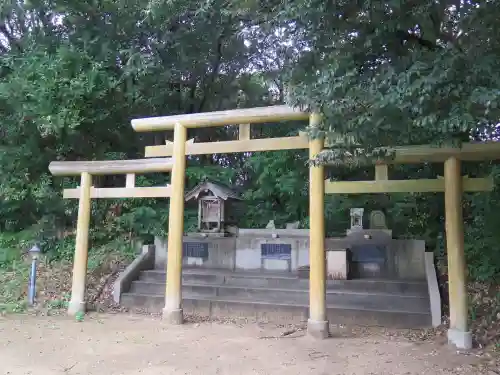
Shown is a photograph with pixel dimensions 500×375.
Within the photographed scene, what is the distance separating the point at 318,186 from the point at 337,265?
9.36 feet

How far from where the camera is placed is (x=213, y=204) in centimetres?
1109

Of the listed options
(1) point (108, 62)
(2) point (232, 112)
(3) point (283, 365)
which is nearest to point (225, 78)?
(1) point (108, 62)

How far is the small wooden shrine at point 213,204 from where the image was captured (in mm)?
10906

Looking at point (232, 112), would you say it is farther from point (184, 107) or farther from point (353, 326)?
point (184, 107)

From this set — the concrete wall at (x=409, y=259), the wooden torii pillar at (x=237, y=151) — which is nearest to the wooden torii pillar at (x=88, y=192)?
the wooden torii pillar at (x=237, y=151)

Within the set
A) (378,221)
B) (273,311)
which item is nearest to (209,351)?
(273,311)

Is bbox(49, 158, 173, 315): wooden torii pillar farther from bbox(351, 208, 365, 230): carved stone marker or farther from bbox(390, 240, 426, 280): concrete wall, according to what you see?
bbox(390, 240, 426, 280): concrete wall

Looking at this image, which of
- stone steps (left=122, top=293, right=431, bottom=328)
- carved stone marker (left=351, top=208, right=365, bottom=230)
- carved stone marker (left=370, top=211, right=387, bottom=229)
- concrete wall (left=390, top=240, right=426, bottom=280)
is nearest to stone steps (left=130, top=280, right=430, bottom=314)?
stone steps (left=122, top=293, right=431, bottom=328)

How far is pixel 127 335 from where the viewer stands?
22.6 ft

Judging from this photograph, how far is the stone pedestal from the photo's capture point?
9188 millimetres

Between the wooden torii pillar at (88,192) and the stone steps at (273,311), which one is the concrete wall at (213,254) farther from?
the wooden torii pillar at (88,192)

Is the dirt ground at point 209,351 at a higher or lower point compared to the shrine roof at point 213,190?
lower

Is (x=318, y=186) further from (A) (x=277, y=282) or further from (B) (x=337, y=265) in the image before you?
(A) (x=277, y=282)

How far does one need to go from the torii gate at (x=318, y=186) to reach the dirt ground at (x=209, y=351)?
18.2 inches
